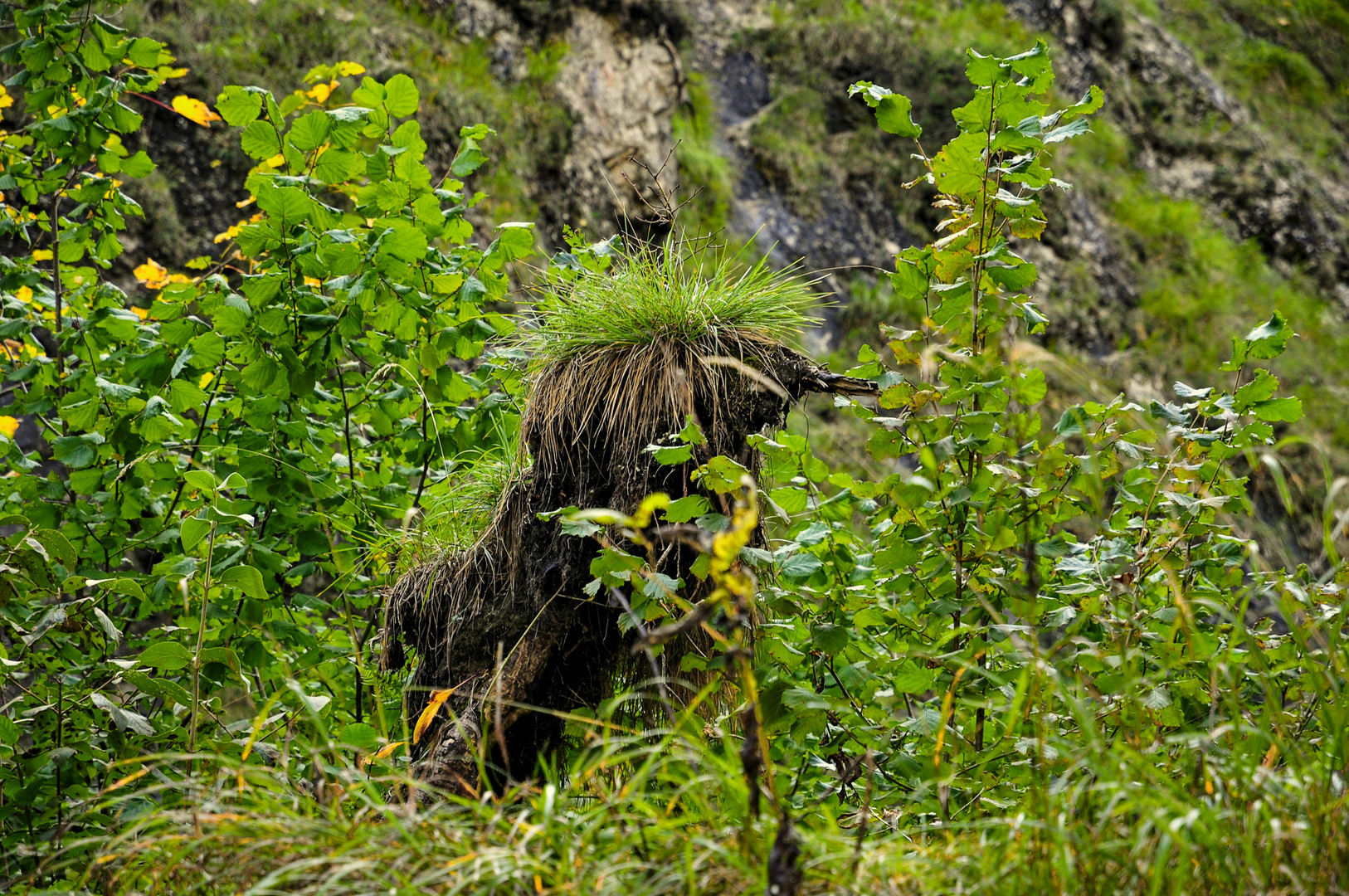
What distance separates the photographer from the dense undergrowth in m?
1.42

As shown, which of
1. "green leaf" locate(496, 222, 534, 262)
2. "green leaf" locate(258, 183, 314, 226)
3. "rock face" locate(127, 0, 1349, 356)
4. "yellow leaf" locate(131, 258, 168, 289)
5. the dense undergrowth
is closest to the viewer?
the dense undergrowth

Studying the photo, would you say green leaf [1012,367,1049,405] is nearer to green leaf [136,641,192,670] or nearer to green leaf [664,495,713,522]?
green leaf [664,495,713,522]

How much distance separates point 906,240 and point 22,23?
29.0 feet

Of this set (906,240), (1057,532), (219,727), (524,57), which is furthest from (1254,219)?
(219,727)

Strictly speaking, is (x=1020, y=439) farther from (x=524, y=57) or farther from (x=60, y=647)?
(x=524, y=57)

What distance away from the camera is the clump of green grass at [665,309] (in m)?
2.48

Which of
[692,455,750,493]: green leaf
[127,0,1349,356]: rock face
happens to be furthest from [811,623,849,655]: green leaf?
[127,0,1349,356]: rock face

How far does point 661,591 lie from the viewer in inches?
73.9

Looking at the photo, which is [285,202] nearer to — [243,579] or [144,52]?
[144,52]

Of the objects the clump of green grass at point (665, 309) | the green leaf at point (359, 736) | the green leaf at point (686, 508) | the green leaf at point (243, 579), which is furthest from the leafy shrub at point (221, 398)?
the green leaf at point (686, 508)

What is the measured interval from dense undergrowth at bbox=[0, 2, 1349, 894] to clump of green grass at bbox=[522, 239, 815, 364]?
0.02 meters

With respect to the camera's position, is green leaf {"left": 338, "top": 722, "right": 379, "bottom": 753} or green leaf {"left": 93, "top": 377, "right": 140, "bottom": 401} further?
green leaf {"left": 93, "top": 377, "right": 140, "bottom": 401}

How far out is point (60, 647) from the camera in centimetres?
260

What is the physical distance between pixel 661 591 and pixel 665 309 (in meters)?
0.91
